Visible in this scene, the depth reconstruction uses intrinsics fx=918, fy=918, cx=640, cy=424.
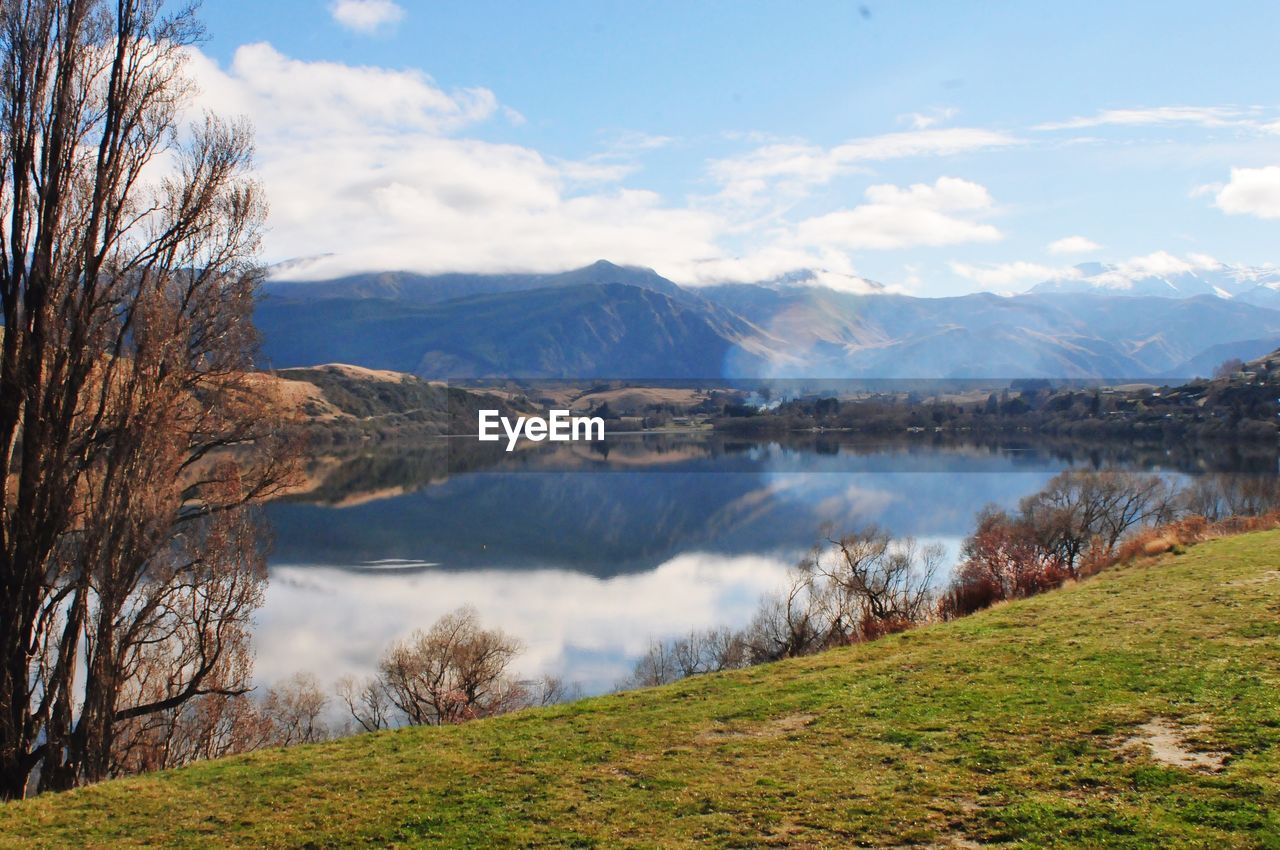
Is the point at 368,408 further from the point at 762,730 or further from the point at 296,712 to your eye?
the point at 762,730

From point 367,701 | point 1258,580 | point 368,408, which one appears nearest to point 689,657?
point 367,701

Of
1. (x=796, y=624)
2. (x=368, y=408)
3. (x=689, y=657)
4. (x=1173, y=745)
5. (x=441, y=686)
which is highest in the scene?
(x=368, y=408)

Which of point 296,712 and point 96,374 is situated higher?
point 96,374

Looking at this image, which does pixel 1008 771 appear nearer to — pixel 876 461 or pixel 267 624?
pixel 267 624

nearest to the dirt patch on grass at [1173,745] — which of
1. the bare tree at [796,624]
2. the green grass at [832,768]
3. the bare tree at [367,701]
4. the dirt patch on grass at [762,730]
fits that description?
the green grass at [832,768]

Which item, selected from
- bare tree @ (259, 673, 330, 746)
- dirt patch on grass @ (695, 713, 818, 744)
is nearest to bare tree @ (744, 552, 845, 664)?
bare tree @ (259, 673, 330, 746)

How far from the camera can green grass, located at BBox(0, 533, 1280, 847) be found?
7.33 meters

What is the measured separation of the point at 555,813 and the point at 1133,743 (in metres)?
5.37

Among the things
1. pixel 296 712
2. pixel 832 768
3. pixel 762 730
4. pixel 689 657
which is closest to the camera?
pixel 832 768

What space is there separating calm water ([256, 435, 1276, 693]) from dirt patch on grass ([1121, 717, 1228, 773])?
24.9 m

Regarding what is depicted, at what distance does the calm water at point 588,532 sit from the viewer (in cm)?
4047

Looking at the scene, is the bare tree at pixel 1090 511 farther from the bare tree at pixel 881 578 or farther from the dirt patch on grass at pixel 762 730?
the dirt patch on grass at pixel 762 730

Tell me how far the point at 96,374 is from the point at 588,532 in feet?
187

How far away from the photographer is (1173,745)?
829 cm
